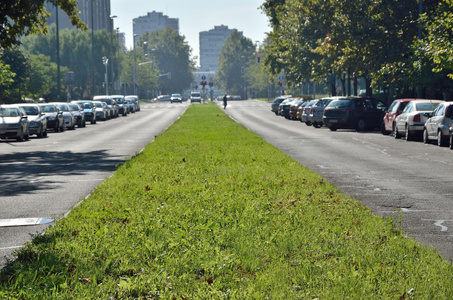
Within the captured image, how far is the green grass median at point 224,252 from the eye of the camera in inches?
238

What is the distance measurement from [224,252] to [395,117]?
26663 mm

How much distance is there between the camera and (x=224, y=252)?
7508mm

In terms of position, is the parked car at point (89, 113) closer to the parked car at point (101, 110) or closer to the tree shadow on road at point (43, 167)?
the parked car at point (101, 110)

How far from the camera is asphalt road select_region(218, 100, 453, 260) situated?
388 inches

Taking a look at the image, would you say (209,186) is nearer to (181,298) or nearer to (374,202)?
(374,202)

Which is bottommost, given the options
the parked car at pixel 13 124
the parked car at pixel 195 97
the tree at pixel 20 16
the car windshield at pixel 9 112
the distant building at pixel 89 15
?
the parked car at pixel 195 97

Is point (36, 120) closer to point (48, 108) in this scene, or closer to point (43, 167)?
point (48, 108)

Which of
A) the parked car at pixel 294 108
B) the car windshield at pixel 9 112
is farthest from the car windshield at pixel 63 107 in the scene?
the parked car at pixel 294 108

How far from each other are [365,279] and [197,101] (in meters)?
122

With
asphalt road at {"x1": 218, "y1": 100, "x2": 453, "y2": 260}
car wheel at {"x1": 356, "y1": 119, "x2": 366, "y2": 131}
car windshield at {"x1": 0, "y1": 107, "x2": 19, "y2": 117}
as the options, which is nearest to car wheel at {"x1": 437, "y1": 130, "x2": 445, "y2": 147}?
asphalt road at {"x1": 218, "y1": 100, "x2": 453, "y2": 260}

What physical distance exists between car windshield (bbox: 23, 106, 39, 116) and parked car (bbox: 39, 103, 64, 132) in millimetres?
3243

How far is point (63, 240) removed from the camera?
813 centimetres

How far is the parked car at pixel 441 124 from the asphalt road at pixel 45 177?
1032 centimetres

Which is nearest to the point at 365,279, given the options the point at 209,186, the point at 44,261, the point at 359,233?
the point at 359,233
